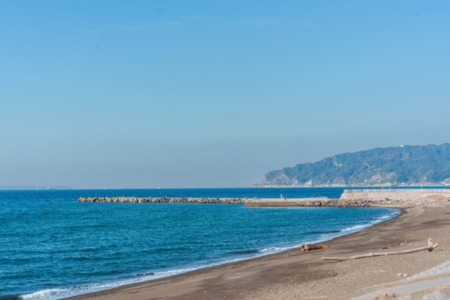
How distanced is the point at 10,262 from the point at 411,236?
1058 inches

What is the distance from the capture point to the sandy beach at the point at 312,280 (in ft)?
55.9

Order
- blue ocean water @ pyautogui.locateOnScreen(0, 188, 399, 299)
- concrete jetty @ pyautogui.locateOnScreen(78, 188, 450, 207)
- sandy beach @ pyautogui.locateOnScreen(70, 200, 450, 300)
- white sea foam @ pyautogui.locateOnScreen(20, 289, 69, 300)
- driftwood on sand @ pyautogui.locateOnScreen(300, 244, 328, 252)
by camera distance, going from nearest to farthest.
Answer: sandy beach @ pyautogui.locateOnScreen(70, 200, 450, 300) → white sea foam @ pyautogui.locateOnScreen(20, 289, 69, 300) → blue ocean water @ pyautogui.locateOnScreen(0, 188, 399, 299) → driftwood on sand @ pyautogui.locateOnScreen(300, 244, 328, 252) → concrete jetty @ pyautogui.locateOnScreen(78, 188, 450, 207)

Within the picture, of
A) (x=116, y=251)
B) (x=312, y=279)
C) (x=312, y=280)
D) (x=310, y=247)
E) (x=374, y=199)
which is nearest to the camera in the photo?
(x=312, y=280)

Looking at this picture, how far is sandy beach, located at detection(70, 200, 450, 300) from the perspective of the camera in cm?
1703

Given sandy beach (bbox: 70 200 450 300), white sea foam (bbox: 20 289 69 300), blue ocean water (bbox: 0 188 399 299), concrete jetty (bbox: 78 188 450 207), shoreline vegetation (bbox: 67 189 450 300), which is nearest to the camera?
sandy beach (bbox: 70 200 450 300)

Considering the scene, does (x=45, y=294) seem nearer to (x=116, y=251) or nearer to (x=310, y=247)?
(x=116, y=251)

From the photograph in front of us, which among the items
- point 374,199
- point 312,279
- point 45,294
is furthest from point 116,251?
point 374,199

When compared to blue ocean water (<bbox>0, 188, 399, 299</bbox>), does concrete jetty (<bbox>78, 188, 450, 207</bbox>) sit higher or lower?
higher

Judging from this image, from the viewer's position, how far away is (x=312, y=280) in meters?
21.5

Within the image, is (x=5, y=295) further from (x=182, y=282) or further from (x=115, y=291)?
(x=182, y=282)

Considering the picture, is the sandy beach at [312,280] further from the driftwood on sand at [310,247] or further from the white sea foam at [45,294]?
the driftwood on sand at [310,247]

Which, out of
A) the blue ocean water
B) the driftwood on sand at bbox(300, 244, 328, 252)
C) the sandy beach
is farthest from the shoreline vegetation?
the blue ocean water

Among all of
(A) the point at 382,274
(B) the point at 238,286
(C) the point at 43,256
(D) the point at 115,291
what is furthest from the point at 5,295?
(A) the point at 382,274

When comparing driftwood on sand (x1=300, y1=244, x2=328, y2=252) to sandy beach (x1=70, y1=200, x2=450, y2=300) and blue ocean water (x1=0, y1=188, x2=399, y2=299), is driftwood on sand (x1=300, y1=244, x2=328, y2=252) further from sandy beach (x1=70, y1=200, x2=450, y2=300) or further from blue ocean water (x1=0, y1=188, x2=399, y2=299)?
blue ocean water (x1=0, y1=188, x2=399, y2=299)
